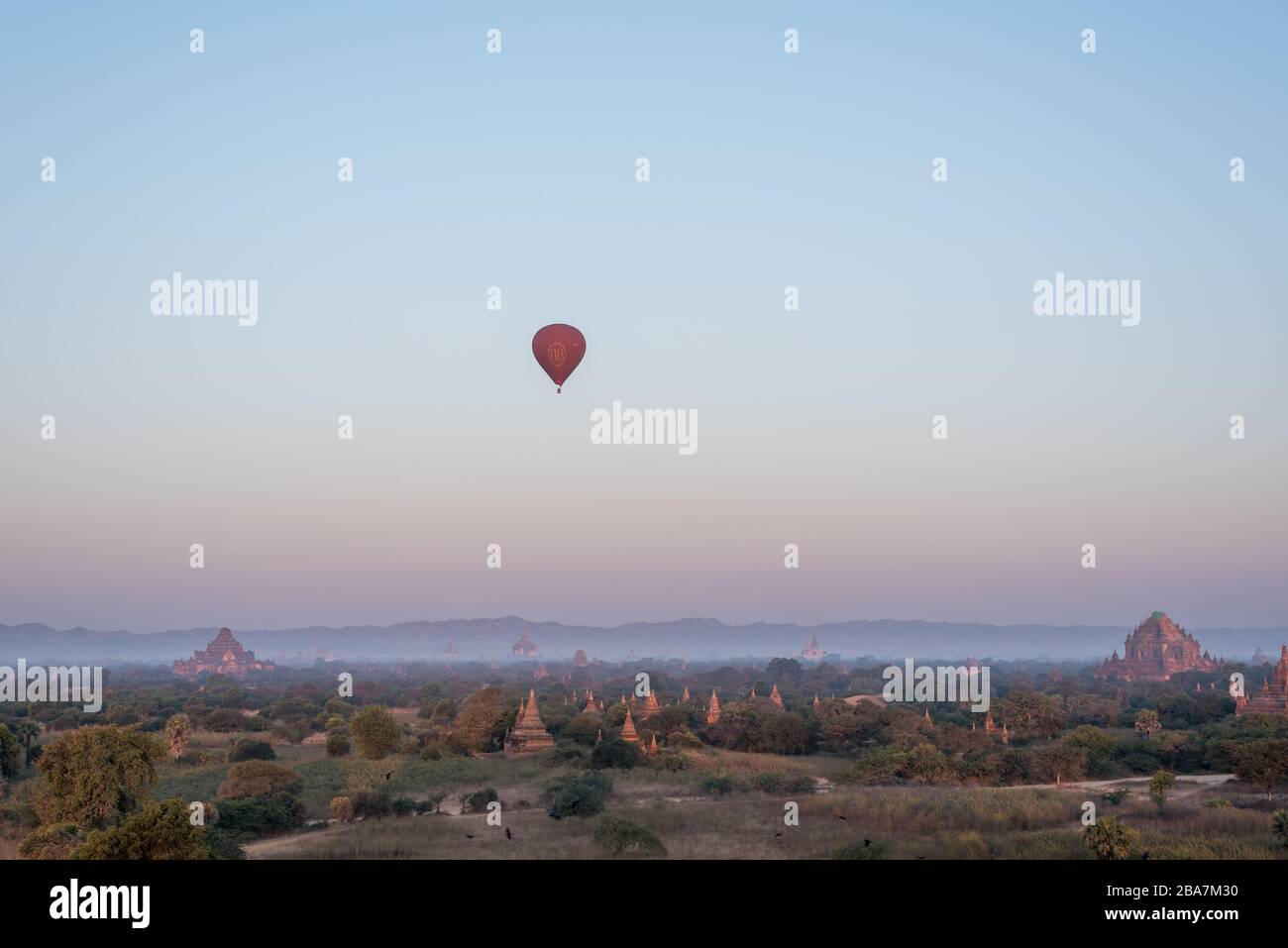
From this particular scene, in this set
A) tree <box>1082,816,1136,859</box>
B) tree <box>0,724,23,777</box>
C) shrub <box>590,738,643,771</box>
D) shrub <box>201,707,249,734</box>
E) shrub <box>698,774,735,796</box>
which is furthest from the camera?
shrub <box>201,707,249,734</box>

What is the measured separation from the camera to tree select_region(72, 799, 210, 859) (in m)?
22.3

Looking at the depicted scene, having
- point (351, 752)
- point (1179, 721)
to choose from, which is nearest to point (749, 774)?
point (351, 752)

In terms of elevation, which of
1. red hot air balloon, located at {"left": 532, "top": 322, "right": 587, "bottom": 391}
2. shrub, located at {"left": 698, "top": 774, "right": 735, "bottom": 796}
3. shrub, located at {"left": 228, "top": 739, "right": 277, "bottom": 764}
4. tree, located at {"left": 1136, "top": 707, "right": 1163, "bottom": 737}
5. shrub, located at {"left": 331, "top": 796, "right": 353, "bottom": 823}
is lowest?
tree, located at {"left": 1136, "top": 707, "right": 1163, "bottom": 737}

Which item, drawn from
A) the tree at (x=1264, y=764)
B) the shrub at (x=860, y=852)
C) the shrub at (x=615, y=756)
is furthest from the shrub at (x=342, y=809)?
the tree at (x=1264, y=764)

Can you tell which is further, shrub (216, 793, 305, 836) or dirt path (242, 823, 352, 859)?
shrub (216, 793, 305, 836)

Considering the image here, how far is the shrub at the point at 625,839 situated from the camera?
26844 millimetres

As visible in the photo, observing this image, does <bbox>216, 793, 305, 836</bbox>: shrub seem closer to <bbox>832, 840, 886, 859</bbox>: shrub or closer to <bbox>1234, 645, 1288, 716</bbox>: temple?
<bbox>832, 840, 886, 859</bbox>: shrub

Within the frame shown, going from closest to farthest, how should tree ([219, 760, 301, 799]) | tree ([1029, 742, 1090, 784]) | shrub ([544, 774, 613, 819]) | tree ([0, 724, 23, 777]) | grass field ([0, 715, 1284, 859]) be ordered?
grass field ([0, 715, 1284, 859]) → shrub ([544, 774, 613, 819]) → tree ([219, 760, 301, 799]) → tree ([0, 724, 23, 777]) → tree ([1029, 742, 1090, 784])

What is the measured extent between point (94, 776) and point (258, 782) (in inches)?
208

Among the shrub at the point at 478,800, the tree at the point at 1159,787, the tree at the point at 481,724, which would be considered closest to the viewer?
the tree at the point at 1159,787

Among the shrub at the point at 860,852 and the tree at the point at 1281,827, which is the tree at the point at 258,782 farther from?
the tree at the point at 1281,827

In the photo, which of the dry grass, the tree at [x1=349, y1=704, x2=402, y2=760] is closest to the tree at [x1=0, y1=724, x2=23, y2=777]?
the tree at [x1=349, y1=704, x2=402, y2=760]

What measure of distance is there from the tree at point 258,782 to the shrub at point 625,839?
11487mm

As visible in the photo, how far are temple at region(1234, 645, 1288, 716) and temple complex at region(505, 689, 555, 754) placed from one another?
37.1m
